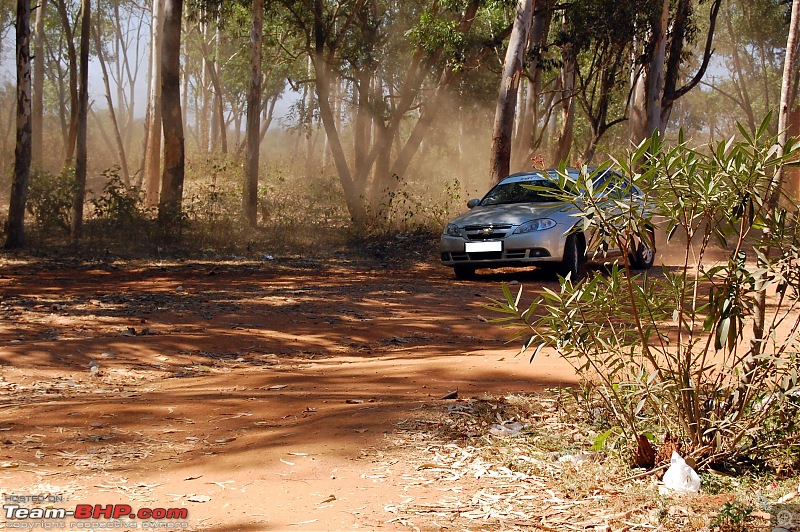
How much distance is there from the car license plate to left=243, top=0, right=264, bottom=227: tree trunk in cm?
724

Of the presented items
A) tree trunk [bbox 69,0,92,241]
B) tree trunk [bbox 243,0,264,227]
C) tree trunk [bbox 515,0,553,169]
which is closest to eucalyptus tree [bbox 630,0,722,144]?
tree trunk [bbox 515,0,553,169]

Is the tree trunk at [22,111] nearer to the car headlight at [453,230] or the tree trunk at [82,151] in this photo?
the tree trunk at [82,151]

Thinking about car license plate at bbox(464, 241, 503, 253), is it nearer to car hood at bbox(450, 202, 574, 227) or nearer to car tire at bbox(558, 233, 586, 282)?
car hood at bbox(450, 202, 574, 227)

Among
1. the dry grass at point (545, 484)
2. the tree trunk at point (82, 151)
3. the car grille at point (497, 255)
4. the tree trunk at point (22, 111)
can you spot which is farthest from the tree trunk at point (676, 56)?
the dry grass at point (545, 484)

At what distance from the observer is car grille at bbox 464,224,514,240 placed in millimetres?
12039

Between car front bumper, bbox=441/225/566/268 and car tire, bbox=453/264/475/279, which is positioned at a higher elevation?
car front bumper, bbox=441/225/566/268

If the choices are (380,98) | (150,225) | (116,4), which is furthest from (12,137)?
(150,225)

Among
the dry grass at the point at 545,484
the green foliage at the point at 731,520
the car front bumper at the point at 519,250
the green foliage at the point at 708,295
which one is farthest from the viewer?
the car front bumper at the point at 519,250

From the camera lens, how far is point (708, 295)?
390 centimetres

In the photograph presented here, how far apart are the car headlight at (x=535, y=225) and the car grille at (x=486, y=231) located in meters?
0.15

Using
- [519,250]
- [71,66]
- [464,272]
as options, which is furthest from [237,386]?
[71,66]

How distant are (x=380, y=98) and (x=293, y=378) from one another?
20.0 m
